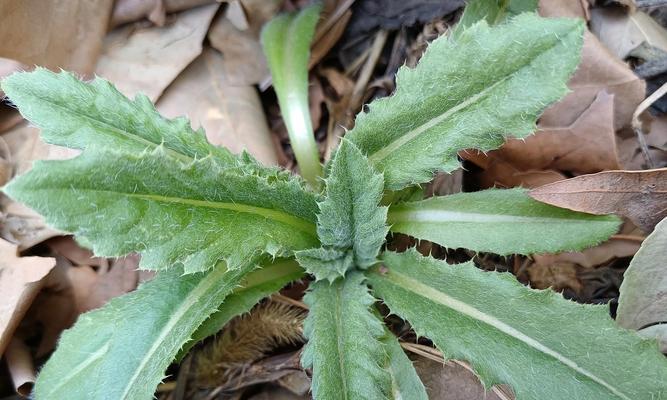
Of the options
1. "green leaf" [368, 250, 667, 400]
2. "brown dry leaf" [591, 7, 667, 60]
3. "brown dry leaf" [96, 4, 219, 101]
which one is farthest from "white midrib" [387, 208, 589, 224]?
"brown dry leaf" [96, 4, 219, 101]

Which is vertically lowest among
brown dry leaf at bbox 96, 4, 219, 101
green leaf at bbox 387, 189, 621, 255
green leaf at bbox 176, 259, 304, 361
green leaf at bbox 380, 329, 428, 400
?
green leaf at bbox 380, 329, 428, 400

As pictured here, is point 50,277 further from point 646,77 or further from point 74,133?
point 646,77

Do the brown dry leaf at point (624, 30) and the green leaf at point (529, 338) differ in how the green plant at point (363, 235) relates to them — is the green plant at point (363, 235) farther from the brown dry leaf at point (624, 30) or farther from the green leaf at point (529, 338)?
the brown dry leaf at point (624, 30)

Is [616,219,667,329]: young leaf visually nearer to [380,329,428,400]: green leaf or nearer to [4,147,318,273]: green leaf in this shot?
[380,329,428,400]: green leaf

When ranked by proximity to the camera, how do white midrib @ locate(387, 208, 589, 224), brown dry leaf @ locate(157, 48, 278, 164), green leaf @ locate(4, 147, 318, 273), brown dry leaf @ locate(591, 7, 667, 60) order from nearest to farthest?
1. green leaf @ locate(4, 147, 318, 273)
2. white midrib @ locate(387, 208, 589, 224)
3. brown dry leaf @ locate(591, 7, 667, 60)
4. brown dry leaf @ locate(157, 48, 278, 164)

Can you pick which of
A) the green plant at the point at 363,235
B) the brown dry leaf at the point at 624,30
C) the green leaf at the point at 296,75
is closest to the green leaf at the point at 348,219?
the green plant at the point at 363,235

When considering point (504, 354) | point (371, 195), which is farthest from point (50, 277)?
point (504, 354)
